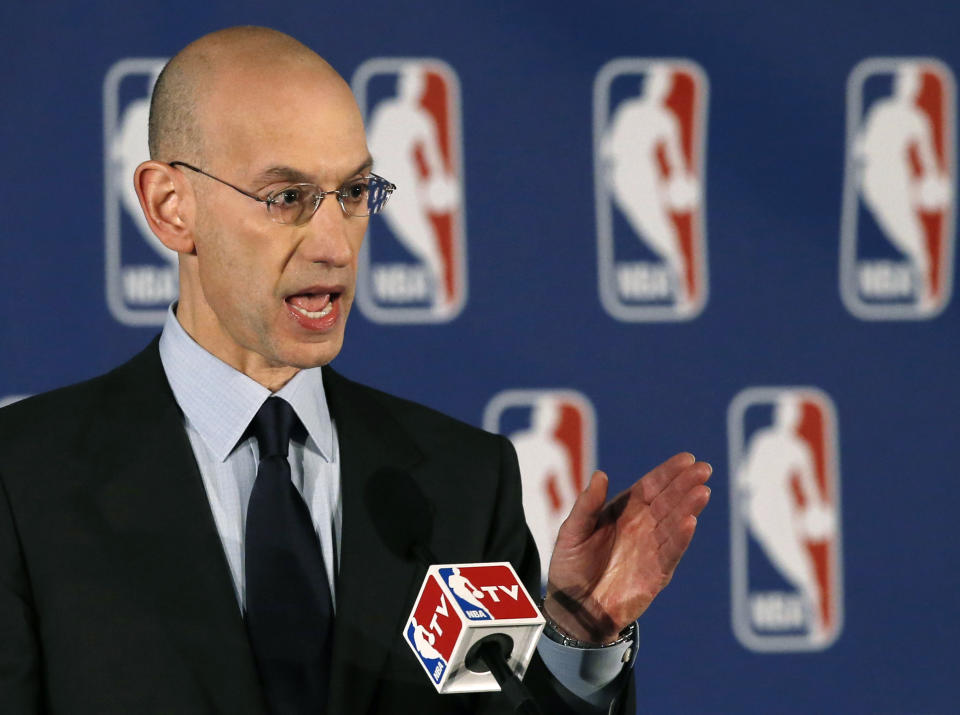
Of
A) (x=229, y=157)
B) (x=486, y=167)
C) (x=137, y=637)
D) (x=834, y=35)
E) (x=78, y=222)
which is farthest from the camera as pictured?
(x=834, y=35)

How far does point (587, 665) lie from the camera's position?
126 cm

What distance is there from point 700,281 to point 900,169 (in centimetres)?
42

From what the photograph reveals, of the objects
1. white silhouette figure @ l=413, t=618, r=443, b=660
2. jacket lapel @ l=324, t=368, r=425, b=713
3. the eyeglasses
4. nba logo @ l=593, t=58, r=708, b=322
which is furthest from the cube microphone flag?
nba logo @ l=593, t=58, r=708, b=322

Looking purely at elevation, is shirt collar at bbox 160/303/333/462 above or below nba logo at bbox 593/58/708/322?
below

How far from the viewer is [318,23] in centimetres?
216

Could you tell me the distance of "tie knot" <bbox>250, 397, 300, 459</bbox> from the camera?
127 centimetres

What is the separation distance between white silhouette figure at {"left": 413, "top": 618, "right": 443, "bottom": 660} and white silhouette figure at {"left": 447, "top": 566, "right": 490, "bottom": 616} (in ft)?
0.16

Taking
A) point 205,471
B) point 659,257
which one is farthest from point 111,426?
point 659,257

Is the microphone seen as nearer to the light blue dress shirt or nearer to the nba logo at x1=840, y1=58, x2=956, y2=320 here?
the light blue dress shirt

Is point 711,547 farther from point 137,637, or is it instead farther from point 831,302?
point 137,637

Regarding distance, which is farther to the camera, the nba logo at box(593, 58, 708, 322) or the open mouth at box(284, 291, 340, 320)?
the nba logo at box(593, 58, 708, 322)

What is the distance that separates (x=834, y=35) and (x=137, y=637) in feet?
5.71

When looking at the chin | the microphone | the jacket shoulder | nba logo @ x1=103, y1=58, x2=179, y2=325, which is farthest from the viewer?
nba logo @ x1=103, y1=58, x2=179, y2=325

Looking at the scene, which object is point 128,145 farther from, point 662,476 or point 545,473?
point 662,476
